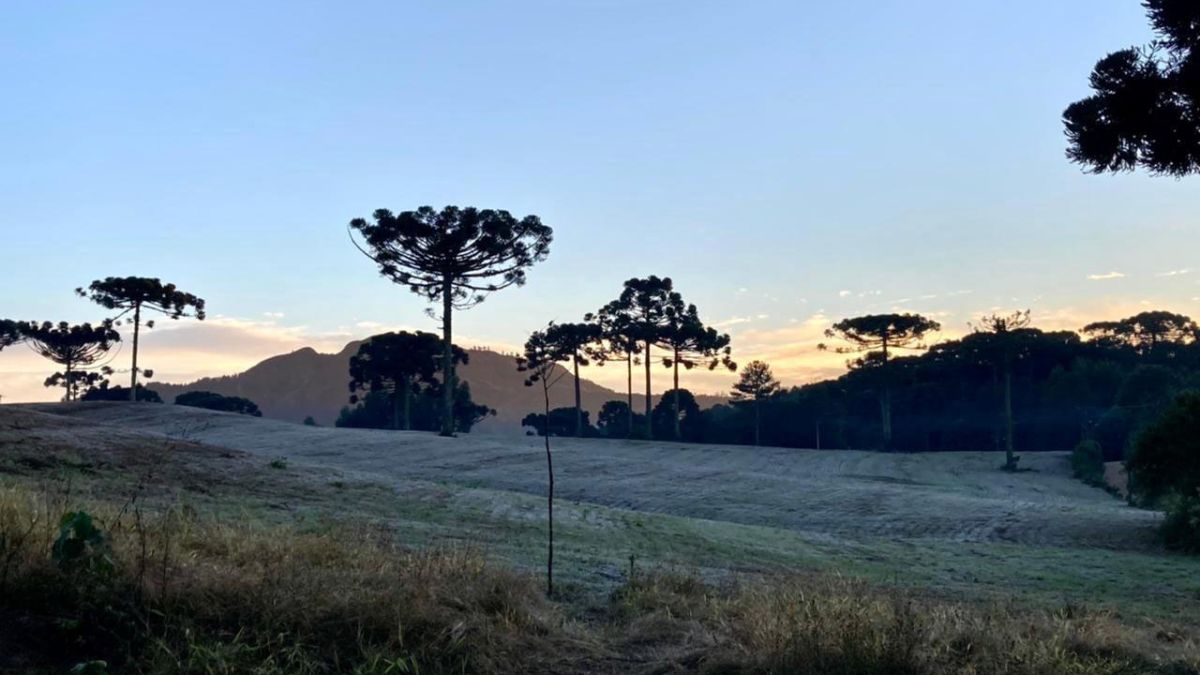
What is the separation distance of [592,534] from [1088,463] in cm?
4141

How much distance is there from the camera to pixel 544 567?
10.6 m

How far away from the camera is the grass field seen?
11.9m

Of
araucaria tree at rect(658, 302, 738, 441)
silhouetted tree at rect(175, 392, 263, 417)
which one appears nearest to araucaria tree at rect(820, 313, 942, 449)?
araucaria tree at rect(658, 302, 738, 441)

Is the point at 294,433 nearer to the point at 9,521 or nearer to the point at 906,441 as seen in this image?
the point at 9,521

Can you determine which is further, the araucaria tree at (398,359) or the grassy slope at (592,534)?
the araucaria tree at (398,359)

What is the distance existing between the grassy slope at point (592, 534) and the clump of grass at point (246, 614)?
2612 millimetres

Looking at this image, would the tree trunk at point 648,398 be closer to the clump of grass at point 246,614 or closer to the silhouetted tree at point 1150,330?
the silhouetted tree at point 1150,330

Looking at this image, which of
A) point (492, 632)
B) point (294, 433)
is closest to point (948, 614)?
point (492, 632)

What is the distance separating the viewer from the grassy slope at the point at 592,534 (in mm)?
12492

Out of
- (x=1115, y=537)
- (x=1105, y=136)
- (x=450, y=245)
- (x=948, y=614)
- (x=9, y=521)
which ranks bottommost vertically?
(x=1115, y=537)

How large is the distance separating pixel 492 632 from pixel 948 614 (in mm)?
3496

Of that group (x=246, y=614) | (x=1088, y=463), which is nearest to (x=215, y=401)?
(x=1088, y=463)

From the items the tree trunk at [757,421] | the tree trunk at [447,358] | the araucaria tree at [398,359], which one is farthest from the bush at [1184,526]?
the tree trunk at [757,421]

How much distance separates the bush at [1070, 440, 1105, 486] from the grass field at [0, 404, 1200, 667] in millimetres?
10453
